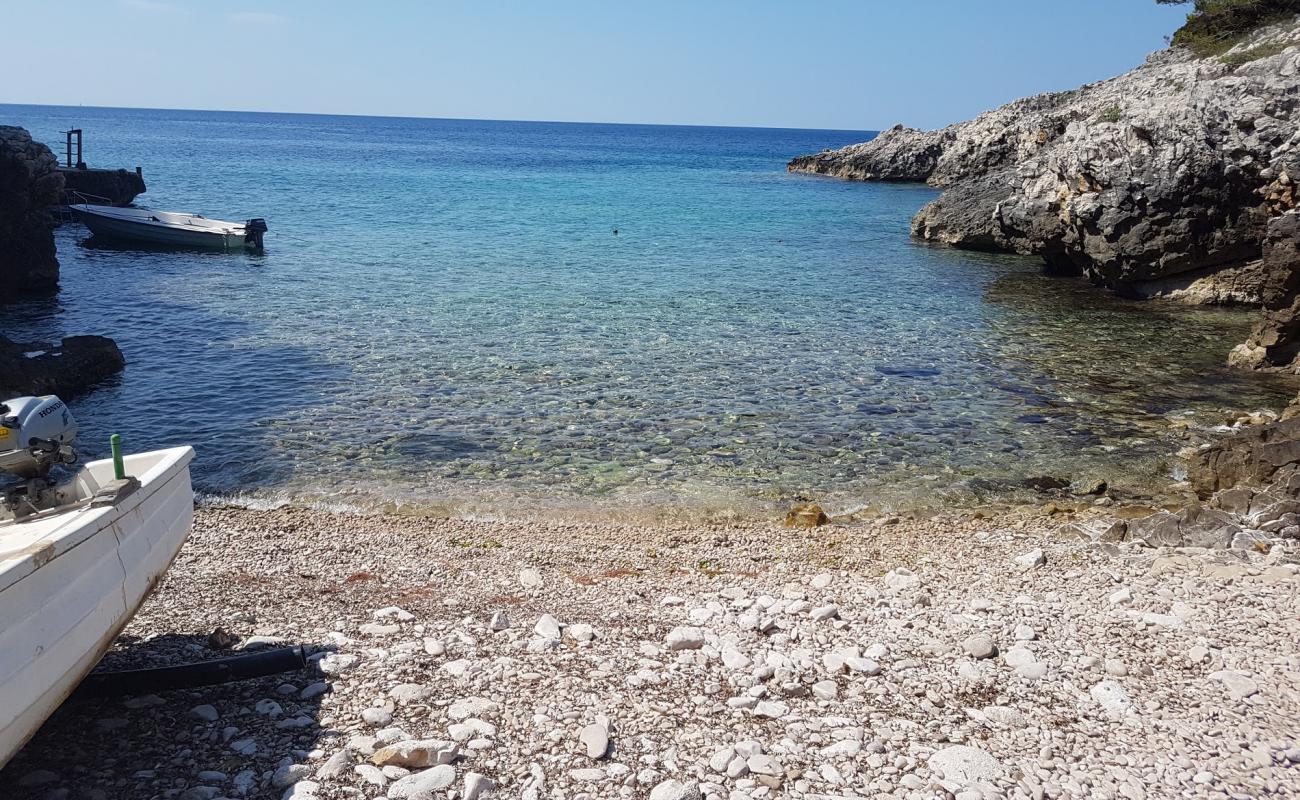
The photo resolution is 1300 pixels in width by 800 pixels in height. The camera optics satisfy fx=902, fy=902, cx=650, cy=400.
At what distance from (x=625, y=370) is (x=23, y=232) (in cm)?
2101

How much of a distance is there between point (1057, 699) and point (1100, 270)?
25.6 m

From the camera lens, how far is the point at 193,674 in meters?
7.00

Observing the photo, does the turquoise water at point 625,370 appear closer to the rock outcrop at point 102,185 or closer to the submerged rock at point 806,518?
the submerged rock at point 806,518

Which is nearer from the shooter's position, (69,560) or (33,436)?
(69,560)

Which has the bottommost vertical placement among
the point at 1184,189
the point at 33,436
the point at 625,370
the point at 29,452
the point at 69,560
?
the point at 625,370

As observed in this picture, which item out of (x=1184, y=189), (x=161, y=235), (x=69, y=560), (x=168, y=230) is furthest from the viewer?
(x=161, y=235)

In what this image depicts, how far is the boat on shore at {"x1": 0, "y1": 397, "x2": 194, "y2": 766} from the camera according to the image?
17.5 ft

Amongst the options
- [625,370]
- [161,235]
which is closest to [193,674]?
[625,370]

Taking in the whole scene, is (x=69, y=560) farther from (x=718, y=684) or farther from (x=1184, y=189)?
(x=1184, y=189)

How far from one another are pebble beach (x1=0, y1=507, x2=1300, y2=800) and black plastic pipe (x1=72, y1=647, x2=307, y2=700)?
0.28 ft

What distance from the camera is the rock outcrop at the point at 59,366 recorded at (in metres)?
16.8

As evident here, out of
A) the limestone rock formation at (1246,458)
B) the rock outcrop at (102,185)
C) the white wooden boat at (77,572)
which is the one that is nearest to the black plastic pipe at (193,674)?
the white wooden boat at (77,572)

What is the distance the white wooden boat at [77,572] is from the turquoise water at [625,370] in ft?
19.1

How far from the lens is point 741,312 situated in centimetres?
2636
